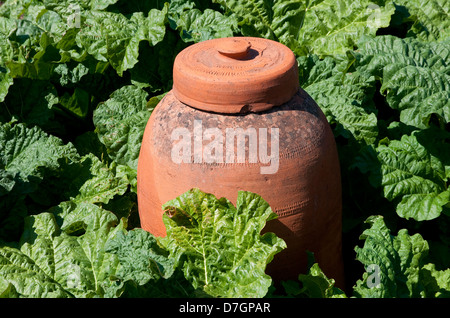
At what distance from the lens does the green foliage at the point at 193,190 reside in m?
2.62

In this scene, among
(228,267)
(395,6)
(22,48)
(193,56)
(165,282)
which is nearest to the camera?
(165,282)

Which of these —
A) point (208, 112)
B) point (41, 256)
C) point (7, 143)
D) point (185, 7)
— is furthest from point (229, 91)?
point (185, 7)

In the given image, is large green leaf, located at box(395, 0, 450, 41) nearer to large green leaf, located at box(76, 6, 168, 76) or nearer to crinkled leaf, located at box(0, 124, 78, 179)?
large green leaf, located at box(76, 6, 168, 76)

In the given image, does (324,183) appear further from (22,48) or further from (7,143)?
(22,48)

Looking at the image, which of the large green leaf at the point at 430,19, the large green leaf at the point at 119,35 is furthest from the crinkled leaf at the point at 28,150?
the large green leaf at the point at 430,19

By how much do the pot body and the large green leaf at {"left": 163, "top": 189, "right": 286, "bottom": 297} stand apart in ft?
0.25

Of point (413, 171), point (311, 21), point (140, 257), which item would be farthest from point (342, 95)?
point (140, 257)

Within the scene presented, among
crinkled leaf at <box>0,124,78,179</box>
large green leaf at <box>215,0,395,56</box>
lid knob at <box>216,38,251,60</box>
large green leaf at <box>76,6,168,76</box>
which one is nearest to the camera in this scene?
lid knob at <box>216,38,251,60</box>

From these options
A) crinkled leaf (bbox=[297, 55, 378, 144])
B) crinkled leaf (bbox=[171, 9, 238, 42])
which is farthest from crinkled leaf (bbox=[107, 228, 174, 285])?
crinkled leaf (bbox=[171, 9, 238, 42])

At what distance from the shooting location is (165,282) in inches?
97.3

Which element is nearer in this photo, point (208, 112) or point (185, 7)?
point (208, 112)

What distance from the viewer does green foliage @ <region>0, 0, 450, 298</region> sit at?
2619mm

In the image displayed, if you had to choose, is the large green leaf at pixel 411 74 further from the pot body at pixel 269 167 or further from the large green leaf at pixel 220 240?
the large green leaf at pixel 220 240

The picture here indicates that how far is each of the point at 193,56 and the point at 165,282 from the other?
1.05 meters
